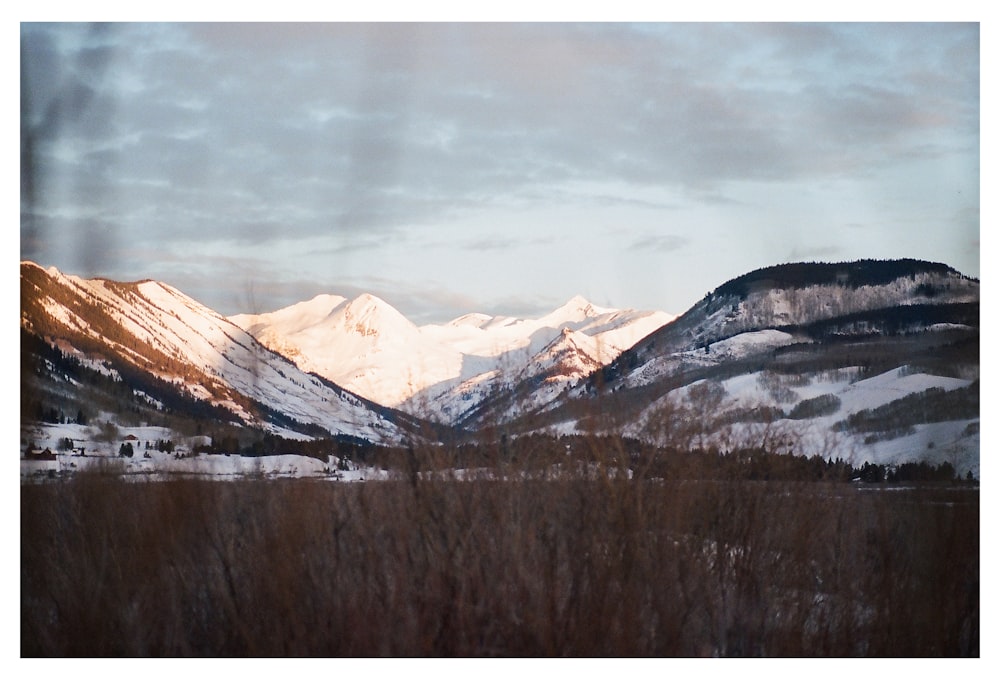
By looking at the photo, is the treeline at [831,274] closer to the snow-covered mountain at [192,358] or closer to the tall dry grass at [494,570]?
the tall dry grass at [494,570]

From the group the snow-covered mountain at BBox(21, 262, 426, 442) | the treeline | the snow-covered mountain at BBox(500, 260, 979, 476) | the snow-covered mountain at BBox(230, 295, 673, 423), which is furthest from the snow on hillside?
the snow-covered mountain at BBox(21, 262, 426, 442)

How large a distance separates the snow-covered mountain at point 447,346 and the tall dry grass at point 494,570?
0.64 metres

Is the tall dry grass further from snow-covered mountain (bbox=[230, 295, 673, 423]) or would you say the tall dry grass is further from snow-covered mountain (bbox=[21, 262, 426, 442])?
snow-covered mountain (bbox=[21, 262, 426, 442])

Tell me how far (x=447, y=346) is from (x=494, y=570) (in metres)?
2.64

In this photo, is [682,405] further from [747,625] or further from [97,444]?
[97,444]

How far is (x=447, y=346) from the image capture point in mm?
7449

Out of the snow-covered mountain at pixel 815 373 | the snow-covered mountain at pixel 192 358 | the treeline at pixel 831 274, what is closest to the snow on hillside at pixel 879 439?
the snow-covered mountain at pixel 815 373

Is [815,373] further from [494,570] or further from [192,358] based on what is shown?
[494,570]

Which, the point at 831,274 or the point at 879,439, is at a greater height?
the point at 831,274

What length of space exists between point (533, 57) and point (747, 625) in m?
4.52

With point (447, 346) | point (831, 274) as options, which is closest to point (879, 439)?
point (831, 274)

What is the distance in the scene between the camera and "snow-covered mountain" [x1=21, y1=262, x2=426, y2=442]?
6.09 meters
